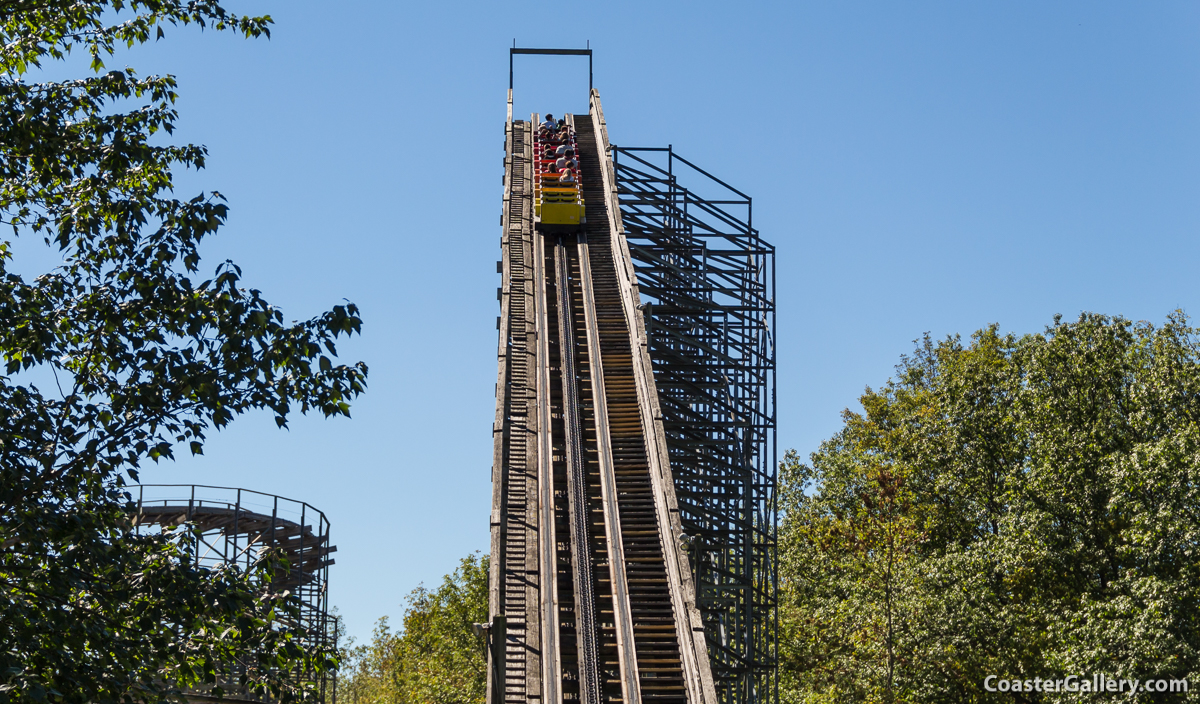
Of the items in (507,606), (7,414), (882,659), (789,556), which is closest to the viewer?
(7,414)

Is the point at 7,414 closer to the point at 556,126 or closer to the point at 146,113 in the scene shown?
the point at 146,113

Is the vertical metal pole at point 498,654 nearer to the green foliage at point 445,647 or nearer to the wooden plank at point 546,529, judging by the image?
the wooden plank at point 546,529

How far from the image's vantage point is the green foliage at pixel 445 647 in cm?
4156

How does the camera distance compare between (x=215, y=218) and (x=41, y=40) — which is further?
(x=41, y=40)

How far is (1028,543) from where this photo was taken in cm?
2962

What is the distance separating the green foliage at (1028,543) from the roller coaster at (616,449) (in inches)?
178

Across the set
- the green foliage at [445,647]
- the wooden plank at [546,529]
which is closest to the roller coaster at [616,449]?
the wooden plank at [546,529]

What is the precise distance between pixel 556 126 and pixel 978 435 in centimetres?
1383

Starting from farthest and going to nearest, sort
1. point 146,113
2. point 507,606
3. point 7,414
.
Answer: point 507,606 → point 146,113 → point 7,414

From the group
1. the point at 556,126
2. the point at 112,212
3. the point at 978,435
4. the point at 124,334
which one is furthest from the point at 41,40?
the point at 978,435

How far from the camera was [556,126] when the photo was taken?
112ft

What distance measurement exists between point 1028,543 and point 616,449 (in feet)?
46.8

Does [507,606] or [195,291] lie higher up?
[195,291]

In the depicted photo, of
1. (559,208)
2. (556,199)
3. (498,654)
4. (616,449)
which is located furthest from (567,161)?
(498,654)
